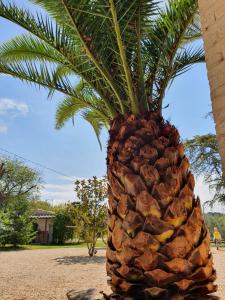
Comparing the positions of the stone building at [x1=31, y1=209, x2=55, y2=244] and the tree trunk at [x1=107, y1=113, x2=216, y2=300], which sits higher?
the stone building at [x1=31, y1=209, x2=55, y2=244]

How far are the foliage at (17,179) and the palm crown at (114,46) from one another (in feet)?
94.1

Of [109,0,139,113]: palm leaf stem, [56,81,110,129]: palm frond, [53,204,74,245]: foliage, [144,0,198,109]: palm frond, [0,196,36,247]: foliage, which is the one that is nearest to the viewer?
[109,0,139,113]: palm leaf stem

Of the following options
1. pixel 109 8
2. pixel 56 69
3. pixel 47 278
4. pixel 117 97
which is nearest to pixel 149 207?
pixel 117 97

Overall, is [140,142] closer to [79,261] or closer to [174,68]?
[174,68]

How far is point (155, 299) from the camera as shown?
2432mm

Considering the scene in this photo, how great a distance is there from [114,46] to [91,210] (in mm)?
11837

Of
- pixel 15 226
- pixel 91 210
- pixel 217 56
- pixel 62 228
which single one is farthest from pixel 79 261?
pixel 62 228

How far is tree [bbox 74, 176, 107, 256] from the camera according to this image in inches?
552

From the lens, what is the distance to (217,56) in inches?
54.2

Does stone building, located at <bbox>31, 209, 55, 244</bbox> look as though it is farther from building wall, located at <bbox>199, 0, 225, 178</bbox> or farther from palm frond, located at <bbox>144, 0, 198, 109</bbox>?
building wall, located at <bbox>199, 0, 225, 178</bbox>

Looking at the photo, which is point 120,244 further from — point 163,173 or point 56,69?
point 56,69

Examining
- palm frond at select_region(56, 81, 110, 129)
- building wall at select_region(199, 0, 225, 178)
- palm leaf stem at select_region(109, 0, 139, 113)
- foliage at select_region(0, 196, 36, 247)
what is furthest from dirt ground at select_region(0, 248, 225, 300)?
foliage at select_region(0, 196, 36, 247)

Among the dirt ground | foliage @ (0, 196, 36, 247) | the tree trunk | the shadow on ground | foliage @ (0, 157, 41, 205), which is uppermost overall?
foliage @ (0, 157, 41, 205)

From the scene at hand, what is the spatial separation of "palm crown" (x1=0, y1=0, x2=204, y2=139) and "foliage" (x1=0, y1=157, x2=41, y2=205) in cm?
2867
